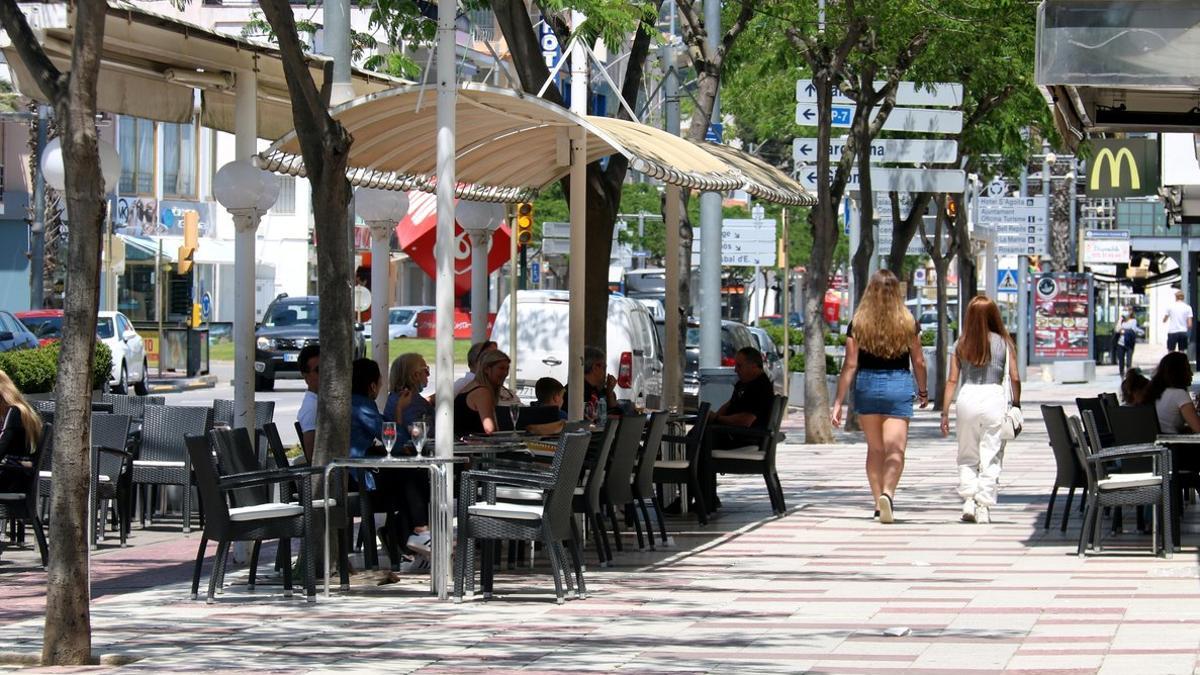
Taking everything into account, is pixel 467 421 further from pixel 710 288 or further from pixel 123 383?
pixel 123 383

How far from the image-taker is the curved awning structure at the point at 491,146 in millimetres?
12391

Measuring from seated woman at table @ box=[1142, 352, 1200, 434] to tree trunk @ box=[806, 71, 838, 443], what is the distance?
9.10 m

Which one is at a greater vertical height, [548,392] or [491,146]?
[491,146]

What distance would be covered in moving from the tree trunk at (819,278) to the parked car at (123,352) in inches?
616

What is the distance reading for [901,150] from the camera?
2550cm

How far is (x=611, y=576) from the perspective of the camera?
12.5 metres

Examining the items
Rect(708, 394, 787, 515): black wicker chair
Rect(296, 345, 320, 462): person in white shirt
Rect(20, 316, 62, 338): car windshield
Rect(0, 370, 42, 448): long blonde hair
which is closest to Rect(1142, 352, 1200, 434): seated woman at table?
Rect(708, 394, 787, 515): black wicker chair

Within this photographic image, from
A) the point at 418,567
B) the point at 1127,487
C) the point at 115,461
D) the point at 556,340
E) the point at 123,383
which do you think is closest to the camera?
the point at 418,567

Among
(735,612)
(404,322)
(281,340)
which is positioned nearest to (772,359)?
(281,340)

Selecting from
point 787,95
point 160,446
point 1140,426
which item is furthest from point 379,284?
point 787,95

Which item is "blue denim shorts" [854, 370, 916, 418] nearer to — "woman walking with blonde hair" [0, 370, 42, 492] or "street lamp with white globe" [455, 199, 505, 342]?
"street lamp with white globe" [455, 199, 505, 342]

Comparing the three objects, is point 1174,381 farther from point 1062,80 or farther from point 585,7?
point 585,7

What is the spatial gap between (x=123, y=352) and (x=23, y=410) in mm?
25644

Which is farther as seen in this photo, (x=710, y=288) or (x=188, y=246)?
(x=188, y=246)
